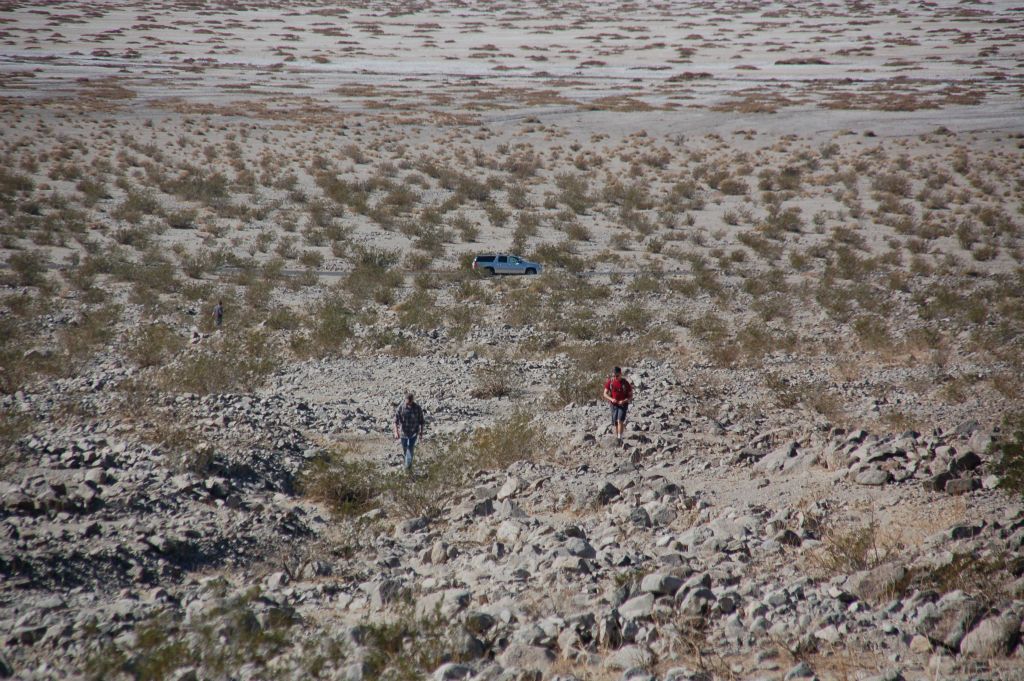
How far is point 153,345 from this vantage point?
57.8 ft

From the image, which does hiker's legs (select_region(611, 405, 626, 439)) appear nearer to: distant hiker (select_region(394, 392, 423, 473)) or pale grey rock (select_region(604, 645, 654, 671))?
distant hiker (select_region(394, 392, 423, 473))

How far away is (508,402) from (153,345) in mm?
7801

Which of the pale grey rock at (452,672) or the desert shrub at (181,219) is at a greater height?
the pale grey rock at (452,672)

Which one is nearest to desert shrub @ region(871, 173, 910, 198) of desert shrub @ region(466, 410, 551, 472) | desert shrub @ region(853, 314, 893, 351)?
desert shrub @ region(853, 314, 893, 351)

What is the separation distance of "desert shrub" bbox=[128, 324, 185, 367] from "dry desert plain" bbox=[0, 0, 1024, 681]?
0.19 m

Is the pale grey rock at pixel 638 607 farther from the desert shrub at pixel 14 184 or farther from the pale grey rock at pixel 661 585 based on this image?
the desert shrub at pixel 14 184

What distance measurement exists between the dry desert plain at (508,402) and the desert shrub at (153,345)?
0.61 feet

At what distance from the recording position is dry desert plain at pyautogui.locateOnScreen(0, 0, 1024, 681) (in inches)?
284

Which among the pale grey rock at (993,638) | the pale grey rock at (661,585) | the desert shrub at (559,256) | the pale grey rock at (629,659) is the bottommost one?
the desert shrub at (559,256)

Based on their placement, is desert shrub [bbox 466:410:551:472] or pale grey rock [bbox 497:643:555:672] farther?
desert shrub [bbox 466:410:551:472]

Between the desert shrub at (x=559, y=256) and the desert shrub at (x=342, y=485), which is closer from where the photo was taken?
the desert shrub at (x=342, y=485)

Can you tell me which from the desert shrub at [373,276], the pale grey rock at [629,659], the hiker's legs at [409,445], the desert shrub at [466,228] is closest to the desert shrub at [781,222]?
the desert shrub at [466,228]

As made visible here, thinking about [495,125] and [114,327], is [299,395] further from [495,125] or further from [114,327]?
[495,125]

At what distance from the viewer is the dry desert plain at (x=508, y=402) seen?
23.6 feet
